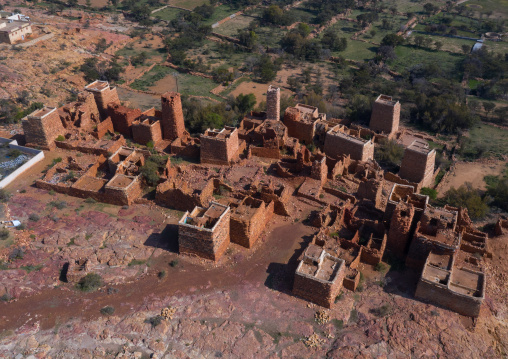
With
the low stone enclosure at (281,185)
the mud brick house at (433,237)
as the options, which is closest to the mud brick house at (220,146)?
the low stone enclosure at (281,185)

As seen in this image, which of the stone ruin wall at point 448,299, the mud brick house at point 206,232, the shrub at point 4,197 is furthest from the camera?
the shrub at point 4,197

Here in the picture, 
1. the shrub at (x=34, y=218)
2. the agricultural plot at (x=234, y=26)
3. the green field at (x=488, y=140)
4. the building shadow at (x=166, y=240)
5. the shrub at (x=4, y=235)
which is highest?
the shrub at (x=4, y=235)

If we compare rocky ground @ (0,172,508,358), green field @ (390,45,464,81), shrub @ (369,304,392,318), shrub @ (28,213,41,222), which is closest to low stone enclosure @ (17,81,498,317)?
rocky ground @ (0,172,508,358)

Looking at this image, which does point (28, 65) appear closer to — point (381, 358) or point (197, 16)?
point (197, 16)

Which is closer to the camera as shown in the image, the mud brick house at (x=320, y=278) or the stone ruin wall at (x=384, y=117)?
the mud brick house at (x=320, y=278)

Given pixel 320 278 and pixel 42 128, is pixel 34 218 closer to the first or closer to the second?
pixel 42 128

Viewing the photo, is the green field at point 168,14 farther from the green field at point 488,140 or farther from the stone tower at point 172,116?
the green field at point 488,140

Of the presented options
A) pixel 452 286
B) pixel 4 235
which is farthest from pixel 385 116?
pixel 4 235
